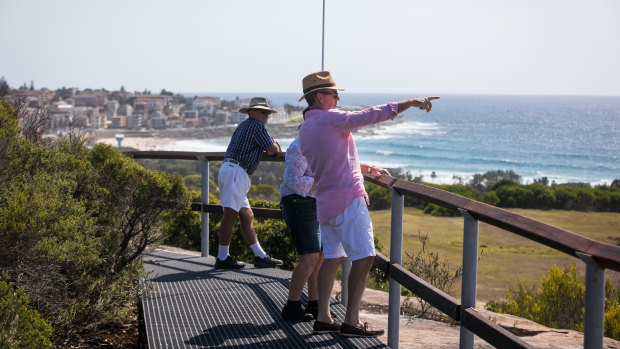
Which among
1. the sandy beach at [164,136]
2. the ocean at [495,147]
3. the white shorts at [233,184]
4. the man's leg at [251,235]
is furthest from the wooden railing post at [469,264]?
the sandy beach at [164,136]

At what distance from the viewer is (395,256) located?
393 centimetres

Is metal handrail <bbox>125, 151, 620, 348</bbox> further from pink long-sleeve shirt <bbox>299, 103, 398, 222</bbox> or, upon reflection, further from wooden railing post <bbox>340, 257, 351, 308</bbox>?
wooden railing post <bbox>340, 257, 351, 308</bbox>

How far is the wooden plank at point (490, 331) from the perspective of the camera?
→ 8.57ft

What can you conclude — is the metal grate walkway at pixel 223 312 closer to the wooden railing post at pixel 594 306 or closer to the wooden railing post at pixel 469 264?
the wooden railing post at pixel 469 264

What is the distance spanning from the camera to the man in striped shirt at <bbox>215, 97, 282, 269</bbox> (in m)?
5.47

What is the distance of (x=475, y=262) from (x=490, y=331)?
39 cm

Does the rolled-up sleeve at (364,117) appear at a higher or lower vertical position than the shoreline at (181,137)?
higher

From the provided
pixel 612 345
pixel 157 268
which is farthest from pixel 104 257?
pixel 612 345

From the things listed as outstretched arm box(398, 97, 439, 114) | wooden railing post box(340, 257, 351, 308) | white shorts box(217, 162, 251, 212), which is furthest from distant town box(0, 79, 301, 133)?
outstretched arm box(398, 97, 439, 114)

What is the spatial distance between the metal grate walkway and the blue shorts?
0.51 meters

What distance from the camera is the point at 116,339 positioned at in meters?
4.24

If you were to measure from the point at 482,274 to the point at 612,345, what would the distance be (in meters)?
14.0

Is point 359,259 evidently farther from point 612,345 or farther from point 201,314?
point 612,345

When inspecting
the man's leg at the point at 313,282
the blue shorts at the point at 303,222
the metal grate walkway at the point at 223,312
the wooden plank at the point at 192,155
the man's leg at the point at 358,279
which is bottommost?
the metal grate walkway at the point at 223,312
